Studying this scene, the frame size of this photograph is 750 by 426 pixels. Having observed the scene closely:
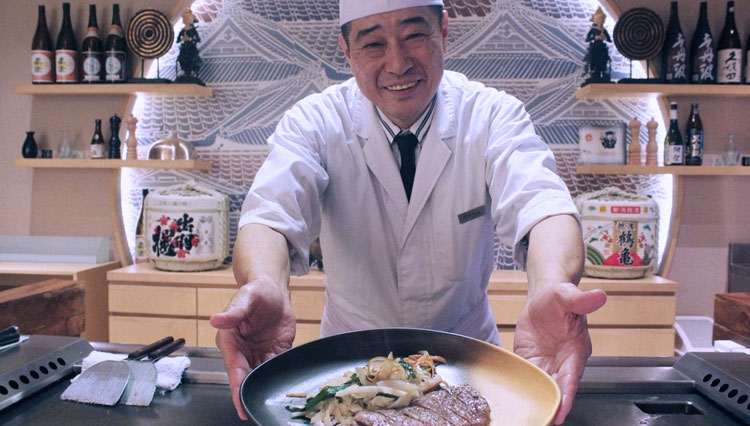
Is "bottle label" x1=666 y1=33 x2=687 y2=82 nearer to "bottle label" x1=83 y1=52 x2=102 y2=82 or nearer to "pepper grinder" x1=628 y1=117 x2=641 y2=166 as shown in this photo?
"pepper grinder" x1=628 y1=117 x2=641 y2=166

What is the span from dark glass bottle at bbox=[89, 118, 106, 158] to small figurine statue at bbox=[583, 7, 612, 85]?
2.88 metres

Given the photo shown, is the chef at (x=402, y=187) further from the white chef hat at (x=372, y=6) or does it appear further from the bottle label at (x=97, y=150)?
the bottle label at (x=97, y=150)

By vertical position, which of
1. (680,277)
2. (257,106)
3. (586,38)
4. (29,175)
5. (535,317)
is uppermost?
(586,38)

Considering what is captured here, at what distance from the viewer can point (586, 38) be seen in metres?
3.39

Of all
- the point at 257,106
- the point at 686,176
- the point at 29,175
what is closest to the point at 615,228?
the point at 686,176

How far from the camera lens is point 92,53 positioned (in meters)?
3.49

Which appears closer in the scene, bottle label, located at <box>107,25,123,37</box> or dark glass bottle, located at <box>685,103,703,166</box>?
dark glass bottle, located at <box>685,103,703,166</box>

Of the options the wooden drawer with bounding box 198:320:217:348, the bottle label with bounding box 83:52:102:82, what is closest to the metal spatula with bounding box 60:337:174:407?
the wooden drawer with bounding box 198:320:217:348

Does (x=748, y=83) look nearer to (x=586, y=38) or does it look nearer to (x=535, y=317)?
(x=586, y=38)

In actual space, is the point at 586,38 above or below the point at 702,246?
above

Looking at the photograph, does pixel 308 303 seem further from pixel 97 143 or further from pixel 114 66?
pixel 114 66

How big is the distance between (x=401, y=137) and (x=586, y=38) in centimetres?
217

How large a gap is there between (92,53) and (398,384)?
3.29 metres

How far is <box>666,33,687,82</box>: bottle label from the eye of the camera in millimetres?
3246
